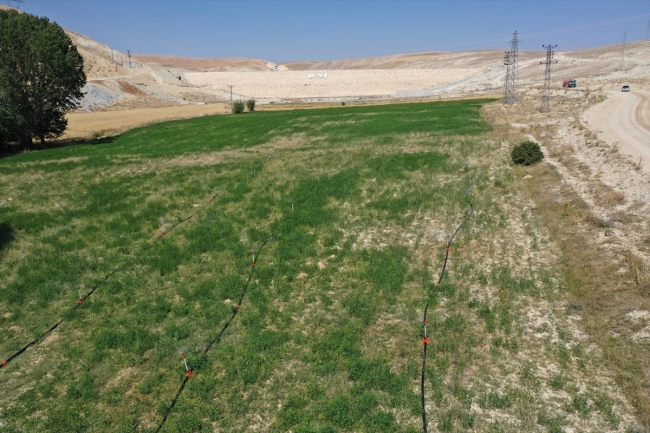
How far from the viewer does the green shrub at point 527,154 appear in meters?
24.5

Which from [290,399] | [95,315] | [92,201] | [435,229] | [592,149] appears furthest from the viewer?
[592,149]

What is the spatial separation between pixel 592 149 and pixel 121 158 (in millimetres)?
35257

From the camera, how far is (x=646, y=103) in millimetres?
45781

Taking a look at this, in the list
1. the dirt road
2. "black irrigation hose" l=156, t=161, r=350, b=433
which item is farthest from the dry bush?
"black irrigation hose" l=156, t=161, r=350, b=433

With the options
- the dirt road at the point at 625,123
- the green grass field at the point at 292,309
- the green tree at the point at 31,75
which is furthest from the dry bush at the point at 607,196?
the green tree at the point at 31,75

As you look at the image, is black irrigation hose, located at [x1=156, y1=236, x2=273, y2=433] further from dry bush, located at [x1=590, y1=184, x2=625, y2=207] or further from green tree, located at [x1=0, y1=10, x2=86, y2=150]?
green tree, located at [x1=0, y1=10, x2=86, y2=150]

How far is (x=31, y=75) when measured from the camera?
37.1m

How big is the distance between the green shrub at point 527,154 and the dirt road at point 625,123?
489cm

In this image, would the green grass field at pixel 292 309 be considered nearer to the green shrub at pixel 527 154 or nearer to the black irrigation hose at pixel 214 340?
the black irrigation hose at pixel 214 340

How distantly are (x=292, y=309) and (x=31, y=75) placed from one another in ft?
132

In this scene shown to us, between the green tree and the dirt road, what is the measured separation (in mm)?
46962

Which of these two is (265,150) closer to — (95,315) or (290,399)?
(95,315)

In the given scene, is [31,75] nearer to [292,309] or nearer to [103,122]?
[103,122]

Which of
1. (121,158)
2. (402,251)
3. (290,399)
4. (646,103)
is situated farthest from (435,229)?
(646,103)
